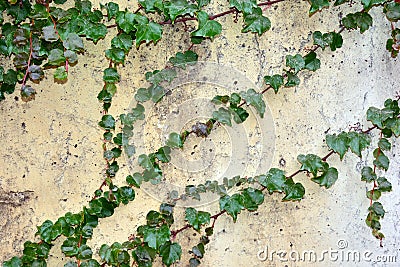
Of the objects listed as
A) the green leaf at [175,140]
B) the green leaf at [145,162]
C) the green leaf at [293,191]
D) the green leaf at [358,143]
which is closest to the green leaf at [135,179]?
the green leaf at [145,162]

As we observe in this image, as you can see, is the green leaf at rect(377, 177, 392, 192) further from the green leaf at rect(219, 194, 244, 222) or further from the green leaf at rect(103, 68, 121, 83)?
the green leaf at rect(103, 68, 121, 83)

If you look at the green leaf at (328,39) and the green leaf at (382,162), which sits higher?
the green leaf at (328,39)

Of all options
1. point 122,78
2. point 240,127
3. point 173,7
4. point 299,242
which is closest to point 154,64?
point 122,78

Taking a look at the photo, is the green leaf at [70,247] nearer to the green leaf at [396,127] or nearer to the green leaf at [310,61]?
the green leaf at [310,61]

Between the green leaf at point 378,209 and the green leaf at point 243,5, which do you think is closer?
the green leaf at point 243,5

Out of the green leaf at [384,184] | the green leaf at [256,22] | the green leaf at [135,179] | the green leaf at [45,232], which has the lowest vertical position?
the green leaf at [45,232]

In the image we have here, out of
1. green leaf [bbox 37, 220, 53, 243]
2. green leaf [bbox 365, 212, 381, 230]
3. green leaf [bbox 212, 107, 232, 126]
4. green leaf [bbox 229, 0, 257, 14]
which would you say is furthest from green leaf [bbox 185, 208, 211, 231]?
green leaf [bbox 229, 0, 257, 14]

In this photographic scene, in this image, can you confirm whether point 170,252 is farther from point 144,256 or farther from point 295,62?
point 295,62

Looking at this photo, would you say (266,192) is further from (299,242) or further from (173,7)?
(173,7)
